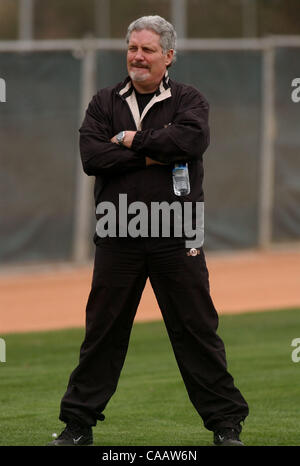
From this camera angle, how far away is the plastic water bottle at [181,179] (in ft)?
19.7

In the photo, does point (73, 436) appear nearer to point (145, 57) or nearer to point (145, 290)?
point (145, 57)

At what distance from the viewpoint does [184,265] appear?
606cm

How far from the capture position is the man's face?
237 inches

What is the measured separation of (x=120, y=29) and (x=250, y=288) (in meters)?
19.0

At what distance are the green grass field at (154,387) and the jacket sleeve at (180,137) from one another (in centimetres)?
151

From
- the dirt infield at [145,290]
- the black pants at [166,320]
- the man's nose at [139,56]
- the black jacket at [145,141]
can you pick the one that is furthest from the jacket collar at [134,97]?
the dirt infield at [145,290]

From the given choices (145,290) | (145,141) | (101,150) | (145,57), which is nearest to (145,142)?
(145,141)

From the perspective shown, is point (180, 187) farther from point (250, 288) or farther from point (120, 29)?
point (120, 29)

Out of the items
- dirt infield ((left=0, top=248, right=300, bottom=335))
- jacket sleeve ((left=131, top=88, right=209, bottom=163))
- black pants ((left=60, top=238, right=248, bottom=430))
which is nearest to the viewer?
jacket sleeve ((left=131, top=88, right=209, bottom=163))

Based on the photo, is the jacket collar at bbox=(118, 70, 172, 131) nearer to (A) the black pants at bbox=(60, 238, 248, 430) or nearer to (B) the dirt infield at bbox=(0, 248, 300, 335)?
(A) the black pants at bbox=(60, 238, 248, 430)

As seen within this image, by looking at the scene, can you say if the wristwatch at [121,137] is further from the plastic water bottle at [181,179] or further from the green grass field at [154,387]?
the green grass field at [154,387]

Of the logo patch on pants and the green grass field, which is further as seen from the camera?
the green grass field

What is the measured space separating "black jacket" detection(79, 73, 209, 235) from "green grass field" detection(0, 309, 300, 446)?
135cm

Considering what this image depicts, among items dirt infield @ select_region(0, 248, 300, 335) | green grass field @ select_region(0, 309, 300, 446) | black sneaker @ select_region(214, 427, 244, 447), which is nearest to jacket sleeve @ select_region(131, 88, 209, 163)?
black sneaker @ select_region(214, 427, 244, 447)
